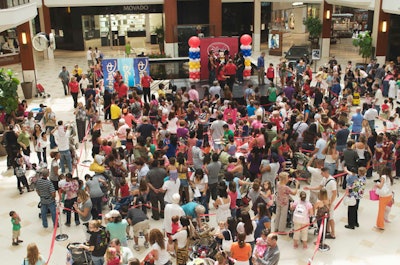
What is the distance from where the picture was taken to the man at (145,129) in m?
11.9

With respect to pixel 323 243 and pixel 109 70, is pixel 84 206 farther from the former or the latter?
pixel 109 70

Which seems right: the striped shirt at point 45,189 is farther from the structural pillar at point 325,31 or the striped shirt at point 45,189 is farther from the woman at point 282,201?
the structural pillar at point 325,31

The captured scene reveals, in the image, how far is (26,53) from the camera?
70.4ft

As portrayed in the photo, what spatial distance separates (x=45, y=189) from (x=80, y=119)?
4905 mm

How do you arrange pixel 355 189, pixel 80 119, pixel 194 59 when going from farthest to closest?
pixel 194 59
pixel 80 119
pixel 355 189

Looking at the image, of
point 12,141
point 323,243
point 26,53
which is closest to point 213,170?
point 323,243

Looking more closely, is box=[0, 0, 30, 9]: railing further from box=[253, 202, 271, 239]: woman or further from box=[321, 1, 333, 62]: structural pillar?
box=[321, 1, 333, 62]: structural pillar

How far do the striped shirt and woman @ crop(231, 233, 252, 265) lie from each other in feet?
13.7

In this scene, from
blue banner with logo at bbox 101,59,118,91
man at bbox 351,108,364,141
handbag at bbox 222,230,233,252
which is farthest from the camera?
blue banner with logo at bbox 101,59,118,91

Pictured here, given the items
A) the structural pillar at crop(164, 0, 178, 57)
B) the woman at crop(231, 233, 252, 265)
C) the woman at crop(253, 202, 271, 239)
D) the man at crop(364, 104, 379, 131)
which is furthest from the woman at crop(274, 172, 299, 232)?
the structural pillar at crop(164, 0, 178, 57)

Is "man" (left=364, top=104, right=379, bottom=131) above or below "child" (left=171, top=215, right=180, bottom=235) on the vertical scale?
above

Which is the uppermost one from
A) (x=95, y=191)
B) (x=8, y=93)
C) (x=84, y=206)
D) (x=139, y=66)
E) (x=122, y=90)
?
(x=139, y=66)

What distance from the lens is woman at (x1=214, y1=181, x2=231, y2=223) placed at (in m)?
8.27

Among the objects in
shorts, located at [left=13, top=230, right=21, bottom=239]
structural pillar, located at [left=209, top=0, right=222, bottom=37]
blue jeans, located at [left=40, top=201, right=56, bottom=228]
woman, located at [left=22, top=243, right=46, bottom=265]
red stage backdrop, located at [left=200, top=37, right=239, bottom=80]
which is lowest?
shorts, located at [left=13, top=230, right=21, bottom=239]
